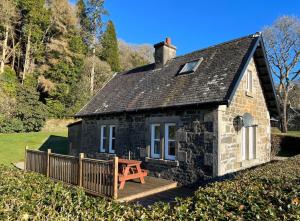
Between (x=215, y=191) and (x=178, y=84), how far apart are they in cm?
864

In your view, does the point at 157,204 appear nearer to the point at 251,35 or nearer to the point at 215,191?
the point at 215,191

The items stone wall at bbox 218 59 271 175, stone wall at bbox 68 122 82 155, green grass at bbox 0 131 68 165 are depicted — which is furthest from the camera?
green grass at bbox 0 131 68 165

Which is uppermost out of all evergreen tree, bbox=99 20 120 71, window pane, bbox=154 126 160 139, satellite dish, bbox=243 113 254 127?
evergreen tree, bbox=99 20 120 71

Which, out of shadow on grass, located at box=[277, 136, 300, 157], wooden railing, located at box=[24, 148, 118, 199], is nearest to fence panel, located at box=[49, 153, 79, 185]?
wooden railing, located at box=[24, 148, 118, 199]

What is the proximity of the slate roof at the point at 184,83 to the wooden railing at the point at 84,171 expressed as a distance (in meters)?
4.32

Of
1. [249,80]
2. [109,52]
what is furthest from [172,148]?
[109,52]

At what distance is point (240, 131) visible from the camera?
39.2 feet

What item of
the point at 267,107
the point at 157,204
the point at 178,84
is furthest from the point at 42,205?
the point at 267,107

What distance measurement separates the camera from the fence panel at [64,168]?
33.1ft

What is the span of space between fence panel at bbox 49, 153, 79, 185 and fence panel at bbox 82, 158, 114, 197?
0.55 metres

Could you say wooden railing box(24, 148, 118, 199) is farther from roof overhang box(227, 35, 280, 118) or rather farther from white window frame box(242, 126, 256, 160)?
white window frame box(242, 126, 256, 160)

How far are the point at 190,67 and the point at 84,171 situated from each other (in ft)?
25.2

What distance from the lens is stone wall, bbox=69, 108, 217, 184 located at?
35.1 feet

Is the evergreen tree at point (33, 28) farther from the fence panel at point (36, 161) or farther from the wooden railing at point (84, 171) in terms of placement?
the wooden railing at point (84, 171)
